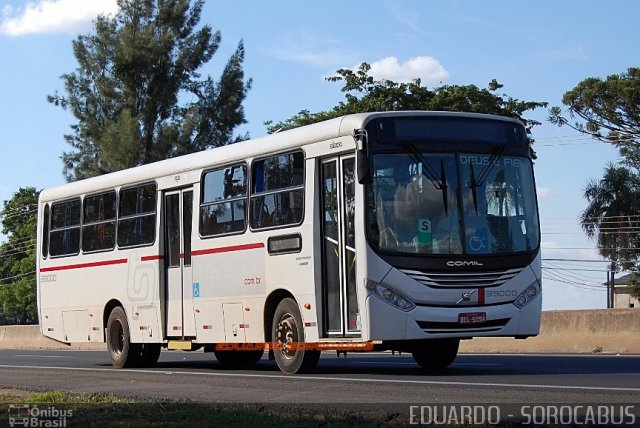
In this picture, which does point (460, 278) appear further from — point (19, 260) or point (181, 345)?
point (19, 260)

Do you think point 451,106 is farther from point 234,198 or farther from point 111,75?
point 234,198

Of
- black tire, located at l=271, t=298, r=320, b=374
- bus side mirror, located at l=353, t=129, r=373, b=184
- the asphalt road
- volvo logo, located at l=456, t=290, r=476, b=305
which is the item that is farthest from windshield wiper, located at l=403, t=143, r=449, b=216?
black tire, located at l=271, t=298, r=320, b=374

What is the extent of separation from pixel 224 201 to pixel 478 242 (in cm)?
478

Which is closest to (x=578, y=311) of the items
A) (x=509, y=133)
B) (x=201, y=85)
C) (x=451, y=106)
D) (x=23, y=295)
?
(x=509, y=133)

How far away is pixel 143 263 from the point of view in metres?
21.7

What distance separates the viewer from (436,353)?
18484 millimetres

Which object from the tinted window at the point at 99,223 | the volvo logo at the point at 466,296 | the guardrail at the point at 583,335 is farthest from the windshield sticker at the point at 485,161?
the tinted window at the point at 99,223

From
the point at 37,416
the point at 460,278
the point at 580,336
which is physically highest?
the point at 460,278

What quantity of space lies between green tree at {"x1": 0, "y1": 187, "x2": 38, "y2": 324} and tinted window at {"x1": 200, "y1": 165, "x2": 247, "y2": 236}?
72582 millimetres

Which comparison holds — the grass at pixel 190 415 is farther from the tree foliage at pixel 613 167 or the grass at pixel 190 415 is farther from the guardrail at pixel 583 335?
the tree foliage at pixel 613 167

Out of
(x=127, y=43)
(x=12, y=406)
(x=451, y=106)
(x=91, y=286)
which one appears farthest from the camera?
(x=127, y=43)

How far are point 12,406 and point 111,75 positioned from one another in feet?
159

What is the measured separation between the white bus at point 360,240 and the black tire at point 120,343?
1622mm

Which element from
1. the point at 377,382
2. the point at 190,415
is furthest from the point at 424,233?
the point at 190,415
